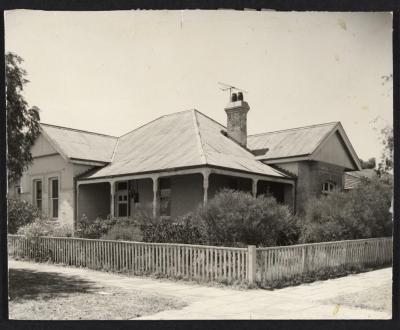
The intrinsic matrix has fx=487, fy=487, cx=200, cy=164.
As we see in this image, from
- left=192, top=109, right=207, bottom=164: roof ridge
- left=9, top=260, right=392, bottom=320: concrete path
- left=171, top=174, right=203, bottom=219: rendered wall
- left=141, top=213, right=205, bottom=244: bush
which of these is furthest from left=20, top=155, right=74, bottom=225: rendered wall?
left=9, top=260, right=392, bottom=320: concrete path

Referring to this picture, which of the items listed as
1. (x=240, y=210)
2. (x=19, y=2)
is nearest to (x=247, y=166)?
(x=240, y=210)

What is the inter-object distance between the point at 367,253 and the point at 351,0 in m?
9.50

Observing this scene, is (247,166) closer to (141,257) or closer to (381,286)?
(141,257)

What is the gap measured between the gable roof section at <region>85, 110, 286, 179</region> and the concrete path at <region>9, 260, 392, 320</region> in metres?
5.71

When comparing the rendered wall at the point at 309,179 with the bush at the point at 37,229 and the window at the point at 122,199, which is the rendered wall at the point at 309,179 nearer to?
the window at the point at 122,199

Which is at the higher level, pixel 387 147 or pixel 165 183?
pixel 387 147

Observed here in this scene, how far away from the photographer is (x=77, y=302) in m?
9.95

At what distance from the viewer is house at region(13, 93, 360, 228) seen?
64.8ft

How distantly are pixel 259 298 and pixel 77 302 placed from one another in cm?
384

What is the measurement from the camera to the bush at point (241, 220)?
13828 millimetres

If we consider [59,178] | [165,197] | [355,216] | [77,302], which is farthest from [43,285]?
[59,178]

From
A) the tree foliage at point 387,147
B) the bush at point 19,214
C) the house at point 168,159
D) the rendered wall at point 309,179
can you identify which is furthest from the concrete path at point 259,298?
the rendered wall at point 309,179

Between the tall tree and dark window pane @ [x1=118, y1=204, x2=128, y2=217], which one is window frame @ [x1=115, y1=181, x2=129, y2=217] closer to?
dark window pane @ [x1=118, y1=204, x2=128, y2=217]

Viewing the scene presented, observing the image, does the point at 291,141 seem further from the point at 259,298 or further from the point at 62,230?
the point at 259,298
